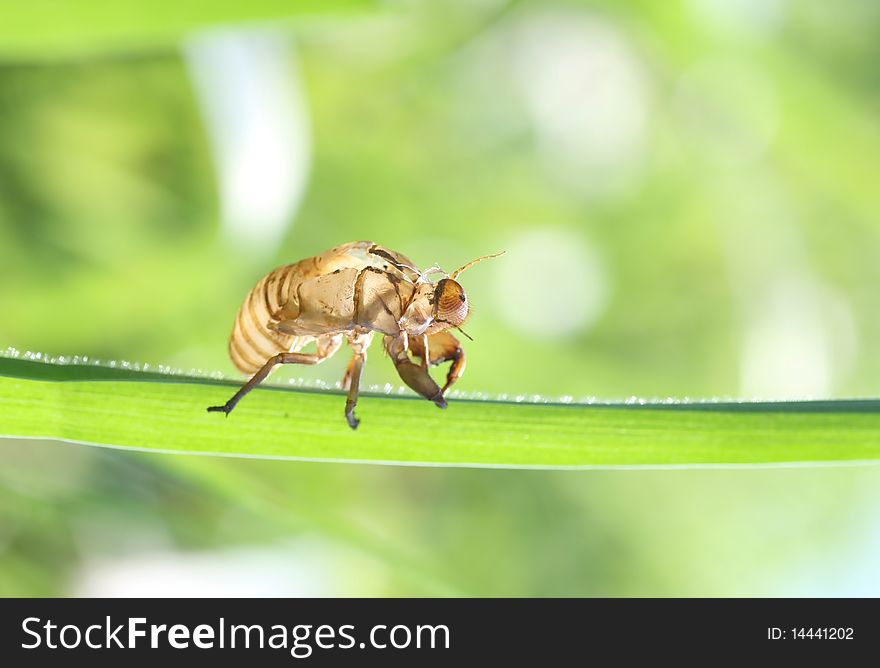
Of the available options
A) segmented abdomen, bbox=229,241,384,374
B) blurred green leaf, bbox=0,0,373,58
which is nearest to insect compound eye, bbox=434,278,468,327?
segmented abdomen, bbox=229,241,384,374

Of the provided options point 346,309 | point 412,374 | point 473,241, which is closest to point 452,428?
point 412,374

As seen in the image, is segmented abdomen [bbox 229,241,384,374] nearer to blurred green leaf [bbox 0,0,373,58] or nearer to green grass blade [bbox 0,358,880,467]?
green grass blade [bbox 0,358,880,467]

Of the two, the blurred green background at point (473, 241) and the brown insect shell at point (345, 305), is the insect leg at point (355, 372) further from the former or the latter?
the blurred green background at point (473, 241)

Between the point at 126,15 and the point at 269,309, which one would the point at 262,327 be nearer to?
the point at 269,309

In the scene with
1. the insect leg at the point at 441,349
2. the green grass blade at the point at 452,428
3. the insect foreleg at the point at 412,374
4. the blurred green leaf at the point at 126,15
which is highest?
the blurred green leaf at the point at 126,15

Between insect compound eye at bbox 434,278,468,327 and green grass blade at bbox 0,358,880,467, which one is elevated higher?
insect compound eye at bbox 434,278,468,327

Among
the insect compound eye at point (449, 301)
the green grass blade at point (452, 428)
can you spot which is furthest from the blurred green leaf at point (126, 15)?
the green grass blade at point (452, 428)
